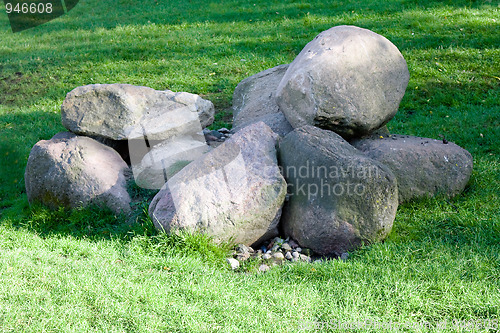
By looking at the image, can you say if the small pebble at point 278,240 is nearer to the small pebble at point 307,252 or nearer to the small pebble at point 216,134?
the small pebble at point 307,252

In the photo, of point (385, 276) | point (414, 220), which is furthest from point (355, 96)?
point (385, 276)

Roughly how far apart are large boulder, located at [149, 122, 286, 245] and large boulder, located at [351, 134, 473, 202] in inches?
52.5

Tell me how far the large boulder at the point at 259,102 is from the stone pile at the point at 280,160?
0.25 ft

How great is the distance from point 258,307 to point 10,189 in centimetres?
436

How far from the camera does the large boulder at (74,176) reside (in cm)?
515

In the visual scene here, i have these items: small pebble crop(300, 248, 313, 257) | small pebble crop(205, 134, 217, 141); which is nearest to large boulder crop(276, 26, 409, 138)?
small pebble crop(205, 134, 217, 141)

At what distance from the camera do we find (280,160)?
4.95m

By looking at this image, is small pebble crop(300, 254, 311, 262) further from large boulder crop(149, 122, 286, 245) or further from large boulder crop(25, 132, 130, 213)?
large boulder crop(25, 132, 130, 213)

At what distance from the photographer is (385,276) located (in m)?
3.85

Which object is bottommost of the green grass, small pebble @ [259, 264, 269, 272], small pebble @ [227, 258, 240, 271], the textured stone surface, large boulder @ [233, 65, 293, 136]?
small pebble @ [259, 264, 269, 272]

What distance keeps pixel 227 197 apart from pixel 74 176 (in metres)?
1.88

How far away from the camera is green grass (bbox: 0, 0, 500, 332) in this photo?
11.2ft

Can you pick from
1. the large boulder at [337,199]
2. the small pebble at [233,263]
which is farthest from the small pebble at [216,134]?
the small pebble at [233,263]

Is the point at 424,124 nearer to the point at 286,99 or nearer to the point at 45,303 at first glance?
the point at 286,99
